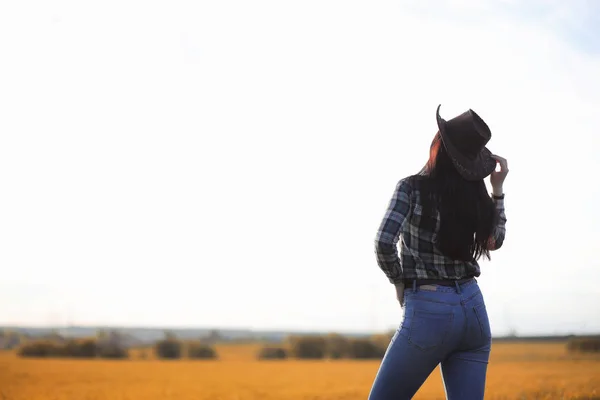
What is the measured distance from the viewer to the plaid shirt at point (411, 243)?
2768mm

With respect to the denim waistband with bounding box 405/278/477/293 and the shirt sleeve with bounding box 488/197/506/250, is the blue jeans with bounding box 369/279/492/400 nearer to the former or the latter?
the denim waistband with bounding box 405/278/477/293

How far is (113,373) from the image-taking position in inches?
485

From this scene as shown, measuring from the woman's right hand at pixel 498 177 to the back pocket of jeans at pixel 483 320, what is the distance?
1.71 feet

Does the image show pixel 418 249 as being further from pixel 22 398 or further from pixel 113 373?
pixel 113 373

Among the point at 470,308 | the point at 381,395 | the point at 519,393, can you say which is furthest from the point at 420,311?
the point at 519,393

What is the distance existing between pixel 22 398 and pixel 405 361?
300 inches

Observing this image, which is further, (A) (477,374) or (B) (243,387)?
(B) (243,387)

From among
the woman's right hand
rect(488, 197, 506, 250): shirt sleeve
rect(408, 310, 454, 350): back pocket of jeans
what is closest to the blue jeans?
rect(408, 310, 454, 350): back pocket of jeans

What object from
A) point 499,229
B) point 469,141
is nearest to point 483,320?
point 499,229

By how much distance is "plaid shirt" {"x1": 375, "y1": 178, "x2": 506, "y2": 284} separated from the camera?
9.08 feet

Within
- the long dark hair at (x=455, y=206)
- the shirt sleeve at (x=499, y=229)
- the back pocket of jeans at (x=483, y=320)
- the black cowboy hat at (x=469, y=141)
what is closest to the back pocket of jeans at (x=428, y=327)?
the back pocket of jeans at (x=483, y=320)

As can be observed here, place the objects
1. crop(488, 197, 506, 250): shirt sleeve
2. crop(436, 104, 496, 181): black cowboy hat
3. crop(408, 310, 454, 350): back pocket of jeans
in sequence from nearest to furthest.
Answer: crop(408, 310, 454, 350): back pocket of jeans, crop(436, 104, 496, 181): black cowboy hat, crop(488, 197, 506, 250): shirt sleeve

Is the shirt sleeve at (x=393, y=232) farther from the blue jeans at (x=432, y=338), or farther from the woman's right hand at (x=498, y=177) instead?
the woman's right hand at (x=498, y=177)

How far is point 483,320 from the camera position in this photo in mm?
2822
